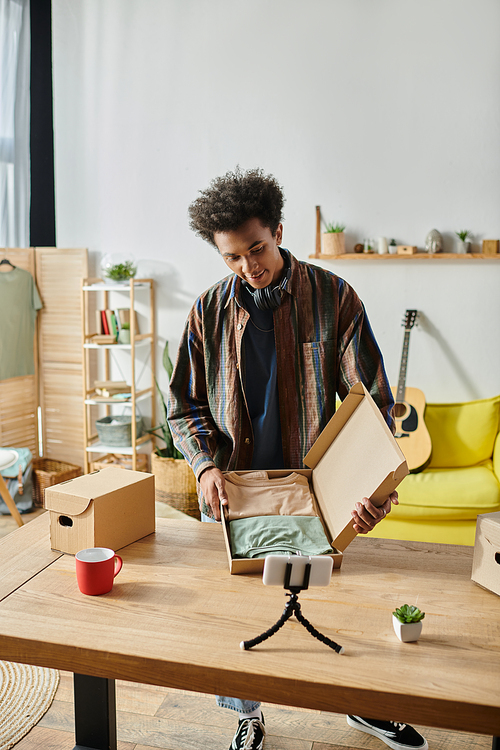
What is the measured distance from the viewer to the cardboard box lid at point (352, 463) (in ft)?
3.74

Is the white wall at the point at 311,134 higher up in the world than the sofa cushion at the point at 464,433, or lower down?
higher up

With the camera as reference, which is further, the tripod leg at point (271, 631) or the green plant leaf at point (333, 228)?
the green plant leaf at point (333, 228)

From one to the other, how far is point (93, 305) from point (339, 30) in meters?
2.27

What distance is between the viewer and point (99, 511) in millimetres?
1263

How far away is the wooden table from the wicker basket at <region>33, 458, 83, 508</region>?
97.8 inches

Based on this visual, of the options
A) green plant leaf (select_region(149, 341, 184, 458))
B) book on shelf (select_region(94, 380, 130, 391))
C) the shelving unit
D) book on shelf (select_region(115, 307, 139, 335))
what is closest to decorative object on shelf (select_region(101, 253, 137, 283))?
the shelving unit

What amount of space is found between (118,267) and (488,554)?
9.85 ft

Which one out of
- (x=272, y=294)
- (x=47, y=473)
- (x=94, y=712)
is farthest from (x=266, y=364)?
(x=47, y=473)

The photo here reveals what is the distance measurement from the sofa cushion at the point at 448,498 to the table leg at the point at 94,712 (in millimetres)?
1888

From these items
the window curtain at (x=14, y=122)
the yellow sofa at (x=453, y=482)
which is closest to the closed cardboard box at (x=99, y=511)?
the yellow sofa at (x=453, y=482)

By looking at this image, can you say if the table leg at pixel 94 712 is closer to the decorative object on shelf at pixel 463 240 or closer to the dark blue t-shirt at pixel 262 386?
the dark blue t-shirt at pixel 262 386

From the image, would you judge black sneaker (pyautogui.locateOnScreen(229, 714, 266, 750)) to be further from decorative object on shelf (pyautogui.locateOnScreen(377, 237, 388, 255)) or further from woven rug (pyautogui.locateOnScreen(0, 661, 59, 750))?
decorative object on shelf (pyautogui.locateOnScreen(377, 237, 388, 255))

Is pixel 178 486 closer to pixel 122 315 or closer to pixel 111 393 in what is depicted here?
pixel 111 393

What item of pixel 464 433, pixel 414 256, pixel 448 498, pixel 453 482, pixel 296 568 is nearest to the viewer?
pixel 296 568
